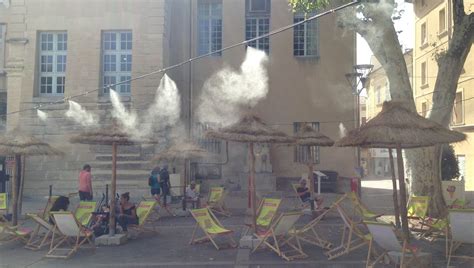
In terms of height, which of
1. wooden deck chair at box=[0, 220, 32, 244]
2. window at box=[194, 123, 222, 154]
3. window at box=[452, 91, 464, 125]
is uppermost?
window at box=[452, 91, 464, 125]

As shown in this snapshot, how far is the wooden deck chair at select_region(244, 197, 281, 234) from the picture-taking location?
925 cm

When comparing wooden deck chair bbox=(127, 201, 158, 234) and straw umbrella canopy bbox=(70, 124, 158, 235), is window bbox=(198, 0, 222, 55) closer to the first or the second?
wooden deck chair bbox=(127, 201, 158, 234)

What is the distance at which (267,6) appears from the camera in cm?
2291

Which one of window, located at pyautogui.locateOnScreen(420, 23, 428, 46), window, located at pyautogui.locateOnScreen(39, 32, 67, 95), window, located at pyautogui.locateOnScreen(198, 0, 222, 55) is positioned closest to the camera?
window, located at pyautogui.locateOnScreen(39, 32, 67, 95)

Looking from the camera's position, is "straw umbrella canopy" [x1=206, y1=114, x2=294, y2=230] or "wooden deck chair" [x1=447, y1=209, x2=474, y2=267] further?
"straw umbrella canopy" [x1=206, y1=114, x2=294, y2=230]

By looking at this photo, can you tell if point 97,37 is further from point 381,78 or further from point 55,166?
point 381,78

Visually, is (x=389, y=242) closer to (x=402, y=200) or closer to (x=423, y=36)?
(x=402, y=200)

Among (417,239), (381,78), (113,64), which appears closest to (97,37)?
(113,64)

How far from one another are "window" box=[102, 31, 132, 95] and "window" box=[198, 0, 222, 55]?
425 centimetres

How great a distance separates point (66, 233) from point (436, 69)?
25.0m

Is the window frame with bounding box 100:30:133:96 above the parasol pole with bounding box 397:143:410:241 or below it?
above

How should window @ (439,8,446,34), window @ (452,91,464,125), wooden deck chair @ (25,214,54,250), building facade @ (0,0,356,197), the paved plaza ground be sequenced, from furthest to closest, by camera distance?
window @ (439,8,446,34) → window @ (452,91,464,125) → building facade @ (0,0,356,197) → wooden deck chair @ (25,214,54,250) → the paved plaza ground

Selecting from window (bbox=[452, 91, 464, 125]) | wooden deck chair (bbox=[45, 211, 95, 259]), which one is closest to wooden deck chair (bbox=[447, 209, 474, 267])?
wooden deck chair (bbox=[45, 211, 95, 259])

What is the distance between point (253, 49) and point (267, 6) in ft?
6.89
